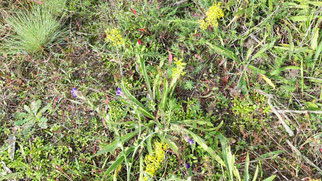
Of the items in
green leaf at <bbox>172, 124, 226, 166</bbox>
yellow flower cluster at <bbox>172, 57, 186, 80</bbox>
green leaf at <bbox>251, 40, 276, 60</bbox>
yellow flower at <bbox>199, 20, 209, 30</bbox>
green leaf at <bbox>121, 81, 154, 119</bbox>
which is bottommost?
green leaf at <bbox>172, 124, 226, 166</bbox>

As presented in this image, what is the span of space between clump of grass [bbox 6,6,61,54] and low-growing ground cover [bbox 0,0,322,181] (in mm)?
12

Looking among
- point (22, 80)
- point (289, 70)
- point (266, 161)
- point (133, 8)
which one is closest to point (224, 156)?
point (266, 161)

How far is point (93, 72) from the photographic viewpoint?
2.38 metres

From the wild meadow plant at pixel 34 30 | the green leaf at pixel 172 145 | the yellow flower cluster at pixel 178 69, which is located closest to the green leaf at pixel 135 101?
the green leaf at pixel 172 145

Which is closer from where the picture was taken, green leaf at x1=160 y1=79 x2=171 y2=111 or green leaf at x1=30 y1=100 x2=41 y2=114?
green leaf at x1=160 y1=79 x2=171 y2=111

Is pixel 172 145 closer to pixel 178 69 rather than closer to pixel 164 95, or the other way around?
pixel 164 95

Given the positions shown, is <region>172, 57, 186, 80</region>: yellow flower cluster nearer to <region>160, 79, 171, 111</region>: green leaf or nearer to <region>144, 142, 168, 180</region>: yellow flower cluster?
<region>160, 79, 171, 111</region>: green leaf

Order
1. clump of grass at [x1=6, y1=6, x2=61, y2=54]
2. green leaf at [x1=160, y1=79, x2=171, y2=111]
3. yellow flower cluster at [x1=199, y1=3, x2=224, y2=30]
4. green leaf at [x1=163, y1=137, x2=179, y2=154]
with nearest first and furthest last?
green leaf at [x1=163, y1=137, x2=179, y2=154], green leaf at [x1=160, y1=79, x2=171, y2=111], yellow flower cluster at [x1=199, y1=3, x2=224, y2=30], clump of grass at [x1=6, y1=6, x2=61, y2=54]

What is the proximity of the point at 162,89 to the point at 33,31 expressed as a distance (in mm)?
1266

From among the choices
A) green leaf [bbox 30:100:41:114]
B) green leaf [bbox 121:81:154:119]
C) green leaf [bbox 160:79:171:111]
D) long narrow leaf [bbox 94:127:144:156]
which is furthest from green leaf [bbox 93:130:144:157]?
green leaf [bbox 30:100:41:114]

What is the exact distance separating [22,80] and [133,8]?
1184 mm

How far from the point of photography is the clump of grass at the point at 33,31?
7.76 ft

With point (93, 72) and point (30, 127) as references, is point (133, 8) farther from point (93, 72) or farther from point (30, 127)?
point (30, 127)

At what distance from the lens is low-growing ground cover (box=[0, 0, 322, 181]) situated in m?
2.06
